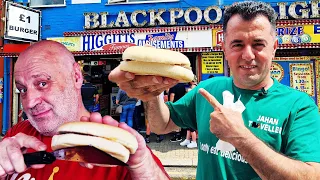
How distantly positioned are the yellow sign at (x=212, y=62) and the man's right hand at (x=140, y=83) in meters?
7.72

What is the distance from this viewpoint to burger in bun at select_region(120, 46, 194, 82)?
73.8 inches

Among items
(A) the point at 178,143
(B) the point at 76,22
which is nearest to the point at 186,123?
(A) the point at 178,143

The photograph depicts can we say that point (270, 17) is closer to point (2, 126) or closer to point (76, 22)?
point (76, 22)

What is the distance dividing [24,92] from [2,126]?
34.7 feet

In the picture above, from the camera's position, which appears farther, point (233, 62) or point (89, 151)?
point (233, 62)

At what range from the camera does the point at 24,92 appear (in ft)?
5.20

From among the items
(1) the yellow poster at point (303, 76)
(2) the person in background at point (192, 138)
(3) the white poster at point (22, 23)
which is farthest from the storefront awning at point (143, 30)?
(1) the yellow poster at point (303, 76)

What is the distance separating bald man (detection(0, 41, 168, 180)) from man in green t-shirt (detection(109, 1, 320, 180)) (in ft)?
1.37

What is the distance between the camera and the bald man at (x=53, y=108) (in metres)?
1.45

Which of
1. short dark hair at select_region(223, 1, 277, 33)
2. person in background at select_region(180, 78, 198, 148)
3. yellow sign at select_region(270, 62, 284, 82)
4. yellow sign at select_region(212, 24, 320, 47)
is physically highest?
yellow sign at select_region(212, 24, 320, 47)

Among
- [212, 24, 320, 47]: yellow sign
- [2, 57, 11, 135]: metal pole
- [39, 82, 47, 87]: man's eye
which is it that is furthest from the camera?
[2, 57, 11, 135]: metal pole

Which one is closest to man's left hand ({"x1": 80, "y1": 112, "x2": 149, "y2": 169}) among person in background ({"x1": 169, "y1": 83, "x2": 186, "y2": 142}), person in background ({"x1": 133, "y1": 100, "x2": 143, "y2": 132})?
person in background ({"x1": 169, "y1": 83, "x2": 186, "y2": 142})

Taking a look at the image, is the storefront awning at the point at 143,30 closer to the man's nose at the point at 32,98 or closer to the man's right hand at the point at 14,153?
the man's nose at the point at 32,98

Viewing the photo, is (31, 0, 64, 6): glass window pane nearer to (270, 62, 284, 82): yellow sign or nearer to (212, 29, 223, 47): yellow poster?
(212, 29, 223, 47): yellow poster
